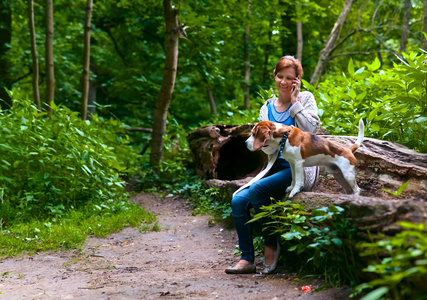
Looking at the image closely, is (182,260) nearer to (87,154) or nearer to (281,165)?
(281,165)

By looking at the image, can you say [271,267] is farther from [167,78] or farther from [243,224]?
[167,78]

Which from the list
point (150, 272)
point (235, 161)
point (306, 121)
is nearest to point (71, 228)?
point (150, 272)

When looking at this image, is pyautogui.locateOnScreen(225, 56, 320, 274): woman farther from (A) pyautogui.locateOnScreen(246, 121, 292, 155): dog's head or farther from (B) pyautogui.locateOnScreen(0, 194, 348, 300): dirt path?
(A) pyautogui.locateOnScreen(246, 121, 292, 155): dog's head

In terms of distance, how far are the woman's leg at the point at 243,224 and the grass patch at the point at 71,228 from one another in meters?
2.30

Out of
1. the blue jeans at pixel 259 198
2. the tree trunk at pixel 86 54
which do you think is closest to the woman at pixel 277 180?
the blue jeans at pixel 259 198

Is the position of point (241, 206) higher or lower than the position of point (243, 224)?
higher

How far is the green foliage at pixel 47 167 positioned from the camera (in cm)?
604

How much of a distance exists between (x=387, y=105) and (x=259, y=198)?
240cm

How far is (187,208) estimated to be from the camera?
722cm

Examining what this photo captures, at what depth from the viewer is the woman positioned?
3.86 m

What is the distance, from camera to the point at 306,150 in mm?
3576

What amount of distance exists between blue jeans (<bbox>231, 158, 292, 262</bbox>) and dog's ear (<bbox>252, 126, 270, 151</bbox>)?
0.46 metres

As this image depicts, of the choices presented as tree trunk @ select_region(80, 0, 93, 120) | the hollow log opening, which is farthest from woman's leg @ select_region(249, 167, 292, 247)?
tree trunk @ select_region(80, 0, 93, 120)

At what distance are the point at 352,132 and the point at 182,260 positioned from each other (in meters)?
2.72
